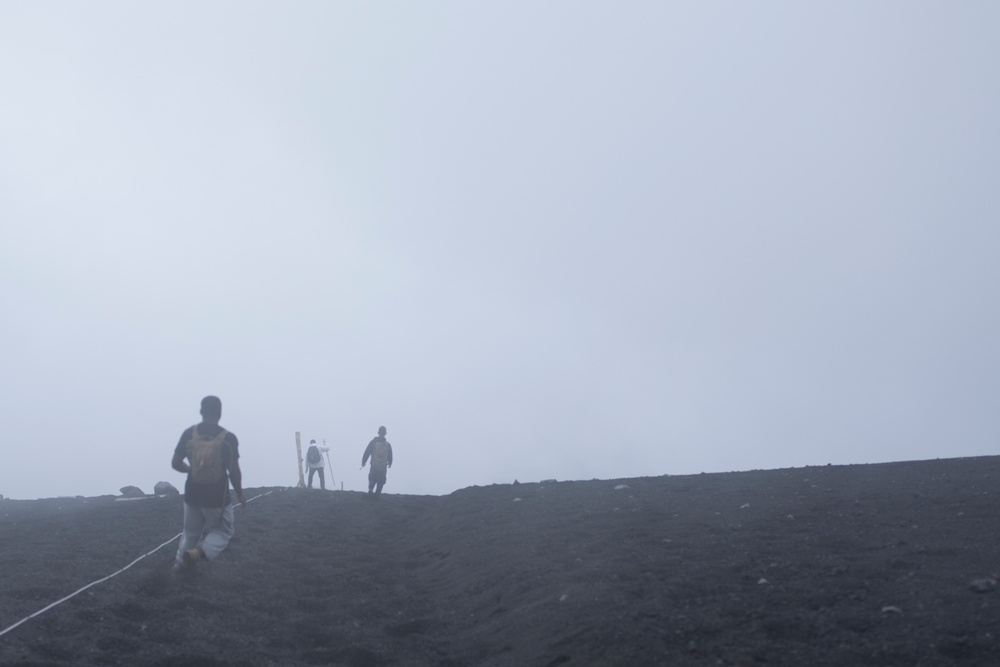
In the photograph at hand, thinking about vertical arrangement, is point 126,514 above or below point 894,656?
above

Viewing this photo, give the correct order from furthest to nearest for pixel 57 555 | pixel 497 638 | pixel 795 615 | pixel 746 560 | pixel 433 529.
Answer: pixel 433 529, pixel 57 555, pixel 746 560, pixel 497 638, pixel 795 615

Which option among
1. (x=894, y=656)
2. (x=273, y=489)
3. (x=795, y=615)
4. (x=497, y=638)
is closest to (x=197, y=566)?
(x=497, y=638)

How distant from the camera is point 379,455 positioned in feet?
83.0

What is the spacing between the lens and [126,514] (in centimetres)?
1956

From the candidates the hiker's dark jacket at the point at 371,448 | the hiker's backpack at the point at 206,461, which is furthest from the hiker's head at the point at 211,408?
the hiker's dark jacket at the point at 371,448

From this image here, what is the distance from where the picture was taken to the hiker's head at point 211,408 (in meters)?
12.0

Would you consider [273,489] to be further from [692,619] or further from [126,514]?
[692,619]

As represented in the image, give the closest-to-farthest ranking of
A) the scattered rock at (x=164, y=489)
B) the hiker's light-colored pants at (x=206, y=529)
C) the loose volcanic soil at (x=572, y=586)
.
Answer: the loose volcanic soil at (x=572, y=586) < the hiker's light-colored pants at (x=206, y=529) < the scattered rock at (x=164, y=489)

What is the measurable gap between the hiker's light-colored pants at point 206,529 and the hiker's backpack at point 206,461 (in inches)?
15.8

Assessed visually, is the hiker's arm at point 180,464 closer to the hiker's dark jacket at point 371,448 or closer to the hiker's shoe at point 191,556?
the hiker's shoe at point 191,556

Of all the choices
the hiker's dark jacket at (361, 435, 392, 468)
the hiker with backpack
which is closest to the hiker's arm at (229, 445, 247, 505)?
the hiker with backpack

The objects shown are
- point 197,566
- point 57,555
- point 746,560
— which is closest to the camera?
point 746,560

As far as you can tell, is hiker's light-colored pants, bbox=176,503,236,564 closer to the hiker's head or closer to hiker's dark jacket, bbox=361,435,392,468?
the hiker's head

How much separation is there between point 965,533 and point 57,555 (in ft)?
37.8
